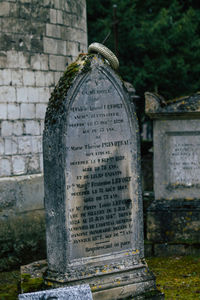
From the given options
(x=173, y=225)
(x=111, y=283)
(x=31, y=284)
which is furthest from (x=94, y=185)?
(x=173, y=225)

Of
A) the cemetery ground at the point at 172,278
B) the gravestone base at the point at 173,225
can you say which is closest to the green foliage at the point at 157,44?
the gravestone base at the point at 173,225

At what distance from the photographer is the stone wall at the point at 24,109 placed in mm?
7473

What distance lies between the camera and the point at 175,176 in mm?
6723

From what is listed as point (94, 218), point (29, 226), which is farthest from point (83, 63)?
point (29, 226)

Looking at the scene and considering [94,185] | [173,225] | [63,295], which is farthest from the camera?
[173,225]

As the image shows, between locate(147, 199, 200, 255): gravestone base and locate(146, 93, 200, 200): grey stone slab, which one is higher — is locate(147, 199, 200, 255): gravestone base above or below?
below

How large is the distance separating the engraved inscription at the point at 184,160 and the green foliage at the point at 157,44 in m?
8.19

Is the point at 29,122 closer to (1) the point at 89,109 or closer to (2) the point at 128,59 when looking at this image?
(1) the point at 89,109

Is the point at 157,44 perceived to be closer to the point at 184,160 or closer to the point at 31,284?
the point at 184,160

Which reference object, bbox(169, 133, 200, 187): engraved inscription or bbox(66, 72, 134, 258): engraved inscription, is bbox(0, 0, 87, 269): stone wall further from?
bbox(66, 72, 134, 258): engraved inscription

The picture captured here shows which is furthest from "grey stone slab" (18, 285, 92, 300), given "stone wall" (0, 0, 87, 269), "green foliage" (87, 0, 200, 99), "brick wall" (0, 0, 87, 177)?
"green foliage" (87, 0, 200, 99)

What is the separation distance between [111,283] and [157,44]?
12180 millimetres

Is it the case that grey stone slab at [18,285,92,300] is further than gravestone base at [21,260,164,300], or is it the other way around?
gravestone base at [21,260,164,300]

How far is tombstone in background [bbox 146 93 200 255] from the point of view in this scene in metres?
6.56
